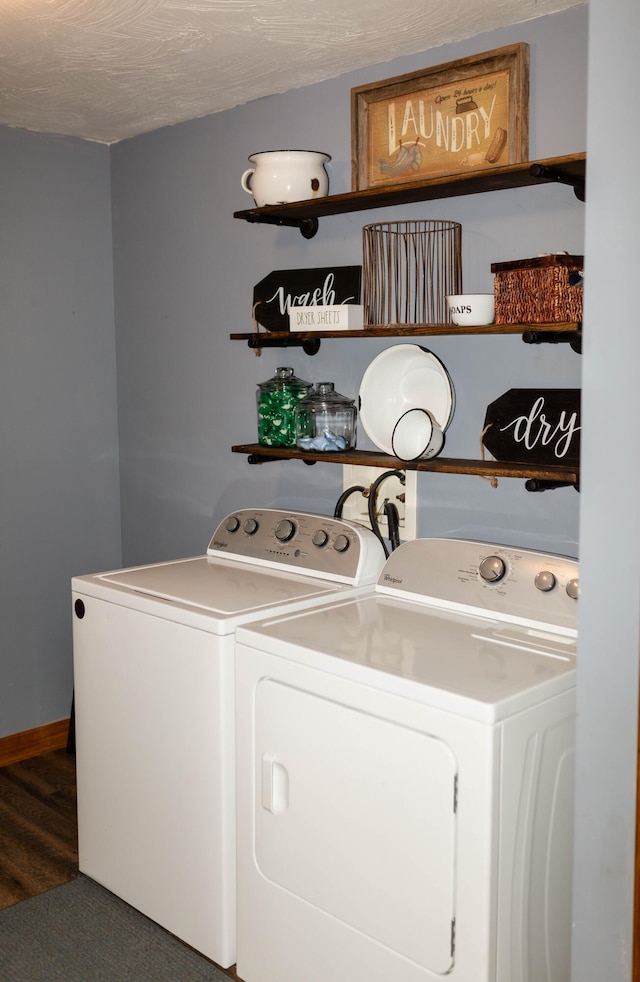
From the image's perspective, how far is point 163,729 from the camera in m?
2.20

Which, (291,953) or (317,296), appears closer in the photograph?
(291,953)

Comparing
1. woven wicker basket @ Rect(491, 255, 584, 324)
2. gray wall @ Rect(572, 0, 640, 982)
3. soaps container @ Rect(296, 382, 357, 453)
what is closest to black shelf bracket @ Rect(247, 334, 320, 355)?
soaps container @ Rect(296, 382, 357, 453)

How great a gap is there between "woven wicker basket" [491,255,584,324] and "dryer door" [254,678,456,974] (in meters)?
0.94

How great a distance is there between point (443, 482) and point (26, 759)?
193 centimetres

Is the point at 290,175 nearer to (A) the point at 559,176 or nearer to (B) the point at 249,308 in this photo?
(B) the point at 249,308

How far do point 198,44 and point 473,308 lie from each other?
988 millimetres

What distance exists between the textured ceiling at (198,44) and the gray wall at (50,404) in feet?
1.22

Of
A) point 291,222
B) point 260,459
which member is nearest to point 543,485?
point 260,459

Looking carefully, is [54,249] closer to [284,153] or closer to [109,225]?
[109,225]

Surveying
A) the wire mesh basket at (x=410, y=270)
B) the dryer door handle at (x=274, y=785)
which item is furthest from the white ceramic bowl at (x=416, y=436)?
the dryer door handle at (x=274, y=785)

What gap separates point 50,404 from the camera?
10.8ft

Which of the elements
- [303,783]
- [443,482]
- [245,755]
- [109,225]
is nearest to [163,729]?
[245,755]

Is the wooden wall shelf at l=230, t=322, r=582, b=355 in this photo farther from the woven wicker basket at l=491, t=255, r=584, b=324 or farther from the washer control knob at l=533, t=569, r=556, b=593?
the washer control knob at l=533, t=569, r=556, b=593

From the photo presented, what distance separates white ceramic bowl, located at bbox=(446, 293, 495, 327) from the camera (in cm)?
212
